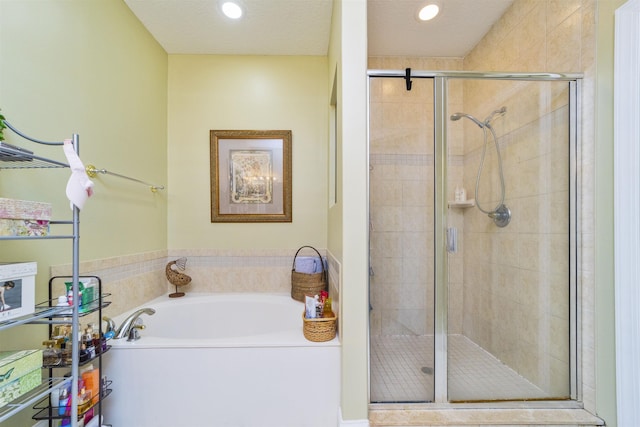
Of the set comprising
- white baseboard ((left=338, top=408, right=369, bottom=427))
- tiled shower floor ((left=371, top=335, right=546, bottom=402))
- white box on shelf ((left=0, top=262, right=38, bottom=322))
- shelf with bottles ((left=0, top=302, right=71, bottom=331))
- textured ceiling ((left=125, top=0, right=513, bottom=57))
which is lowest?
white baseboard ((left=338, top=408, right=369, bottom=427))

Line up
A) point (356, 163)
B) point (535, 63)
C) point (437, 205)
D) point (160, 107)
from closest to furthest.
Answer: point (356, 163), point (437, 205), point (535, 63), point (160, 107)

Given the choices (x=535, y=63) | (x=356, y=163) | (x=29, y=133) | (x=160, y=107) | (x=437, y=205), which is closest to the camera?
(x=29, y=133)

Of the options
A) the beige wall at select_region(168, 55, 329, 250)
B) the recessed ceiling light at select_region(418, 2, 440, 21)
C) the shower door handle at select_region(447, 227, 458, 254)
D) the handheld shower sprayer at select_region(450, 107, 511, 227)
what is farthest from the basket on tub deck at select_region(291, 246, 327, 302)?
the recessed ceiling light at select_region(418, 2, 440, 21)

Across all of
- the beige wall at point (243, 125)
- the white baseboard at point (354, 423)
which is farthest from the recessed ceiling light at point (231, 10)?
the white baseboard at point (354, 423)

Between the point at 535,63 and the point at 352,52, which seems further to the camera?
the point at 535,63

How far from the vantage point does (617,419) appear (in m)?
1.29

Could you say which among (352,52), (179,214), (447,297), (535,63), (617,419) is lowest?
(617,419)

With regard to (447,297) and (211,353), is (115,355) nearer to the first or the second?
Result: (211,353)

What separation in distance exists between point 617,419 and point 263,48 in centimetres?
315

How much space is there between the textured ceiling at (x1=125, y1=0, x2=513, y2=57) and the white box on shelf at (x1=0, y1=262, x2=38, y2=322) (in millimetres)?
1832

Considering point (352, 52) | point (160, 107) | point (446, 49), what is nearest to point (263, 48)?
point (160, 107)

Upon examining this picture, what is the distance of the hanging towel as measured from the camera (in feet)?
3.38

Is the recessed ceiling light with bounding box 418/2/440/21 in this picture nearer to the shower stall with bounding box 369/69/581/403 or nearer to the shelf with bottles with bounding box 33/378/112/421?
the shower stall with bounding box 369/69/581/403

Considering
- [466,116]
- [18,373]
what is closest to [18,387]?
[18,373]
